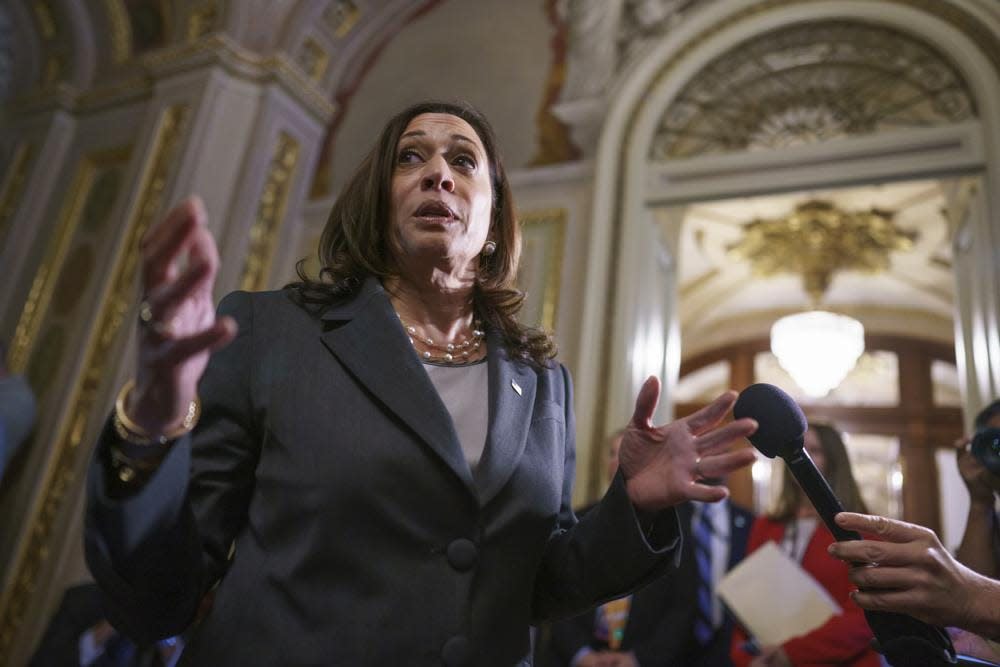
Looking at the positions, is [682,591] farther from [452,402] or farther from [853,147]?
[853,147]

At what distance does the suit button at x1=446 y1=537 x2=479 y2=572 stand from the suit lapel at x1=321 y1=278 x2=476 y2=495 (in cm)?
6

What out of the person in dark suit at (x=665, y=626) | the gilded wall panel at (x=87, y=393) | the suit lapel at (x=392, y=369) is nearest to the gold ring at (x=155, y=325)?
the suit lapel at (x=392, y=369)

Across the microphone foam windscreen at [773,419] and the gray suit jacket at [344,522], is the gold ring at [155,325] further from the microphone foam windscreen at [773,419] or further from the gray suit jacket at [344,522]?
the microphone foam windscreen at [773,419]

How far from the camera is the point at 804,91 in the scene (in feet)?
13.6

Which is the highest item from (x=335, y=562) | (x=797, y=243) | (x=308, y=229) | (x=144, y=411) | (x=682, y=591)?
(x=797, y=243)

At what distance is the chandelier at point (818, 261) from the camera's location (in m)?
5.57

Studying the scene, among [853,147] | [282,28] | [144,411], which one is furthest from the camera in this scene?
[282,28]

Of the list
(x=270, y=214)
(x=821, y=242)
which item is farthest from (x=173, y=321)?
(x=821, y=242)

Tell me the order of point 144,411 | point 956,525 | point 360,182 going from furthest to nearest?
1. point 956,525
2. point 360,182
3. point 144,411

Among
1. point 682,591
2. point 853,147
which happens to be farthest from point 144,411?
point 853,147

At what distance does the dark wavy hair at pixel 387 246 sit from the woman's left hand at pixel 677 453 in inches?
10.4

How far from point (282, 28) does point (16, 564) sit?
3.49 m

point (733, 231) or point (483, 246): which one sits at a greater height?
point (733, 231)

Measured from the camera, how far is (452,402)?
1.03m
